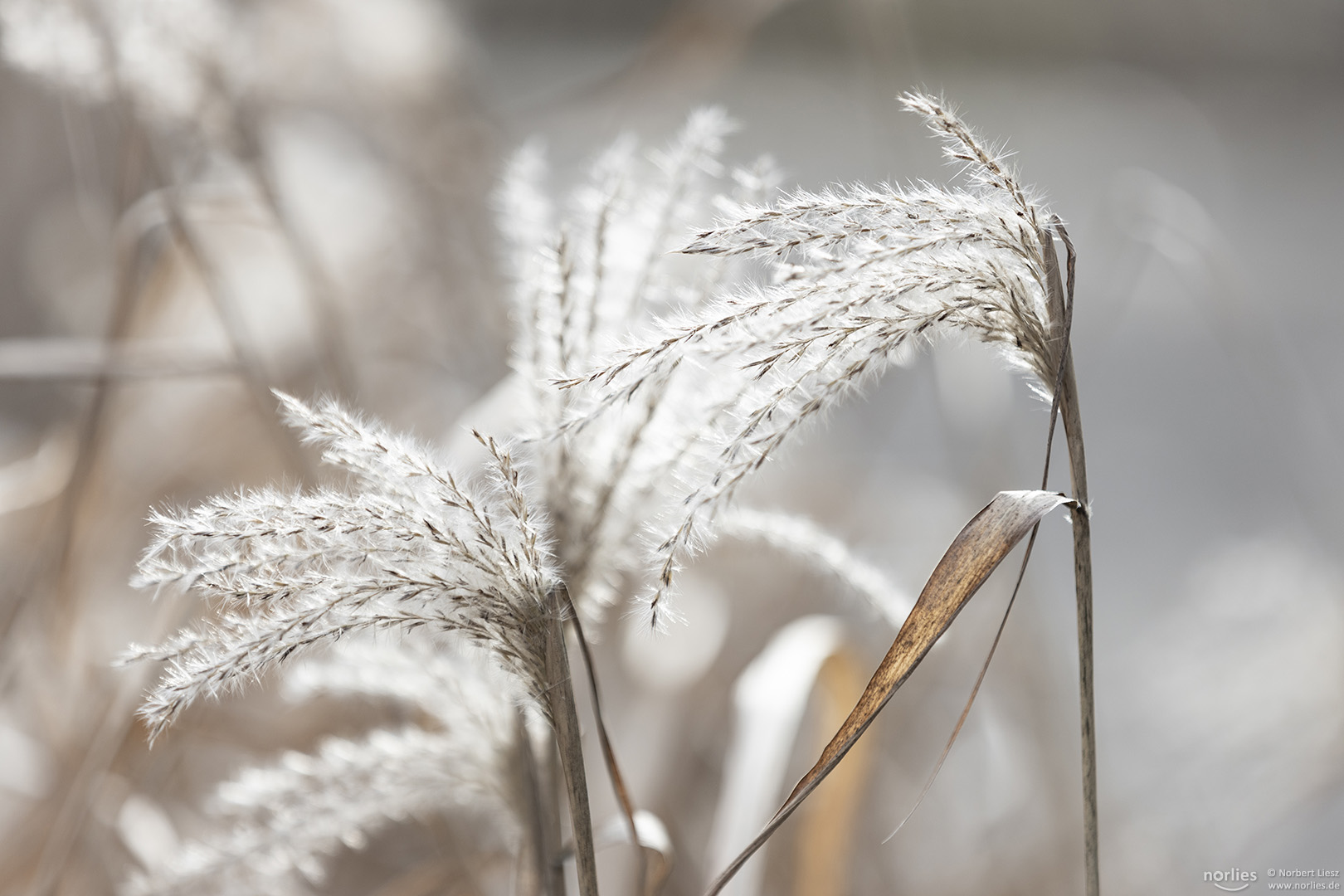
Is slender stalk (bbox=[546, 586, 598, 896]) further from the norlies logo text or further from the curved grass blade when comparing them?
the norlies logo text

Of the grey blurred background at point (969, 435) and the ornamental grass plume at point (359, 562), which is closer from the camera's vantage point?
the ornamental grass plume at point (359, 562)

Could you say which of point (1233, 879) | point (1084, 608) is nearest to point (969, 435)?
point (1233, 879)

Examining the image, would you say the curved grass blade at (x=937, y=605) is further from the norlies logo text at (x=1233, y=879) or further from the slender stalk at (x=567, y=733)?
the norlies logo text at (x=1233, y=879)

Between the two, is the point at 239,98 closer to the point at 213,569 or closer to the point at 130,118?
the point at 130,118

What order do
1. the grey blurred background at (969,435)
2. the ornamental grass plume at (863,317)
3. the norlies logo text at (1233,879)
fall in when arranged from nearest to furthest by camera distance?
the ornamental grass plume at (863,317)
the norlies logo text at (1233,879)
the grey blurred background at (969,435)

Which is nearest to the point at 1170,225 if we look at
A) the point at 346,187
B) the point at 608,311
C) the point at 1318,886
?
the point at 1318,886

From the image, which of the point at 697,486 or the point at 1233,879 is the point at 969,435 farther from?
the point at 697,486

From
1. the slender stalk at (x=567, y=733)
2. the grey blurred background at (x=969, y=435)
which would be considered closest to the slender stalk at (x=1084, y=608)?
the slender stalk at (x=567, y=733)
